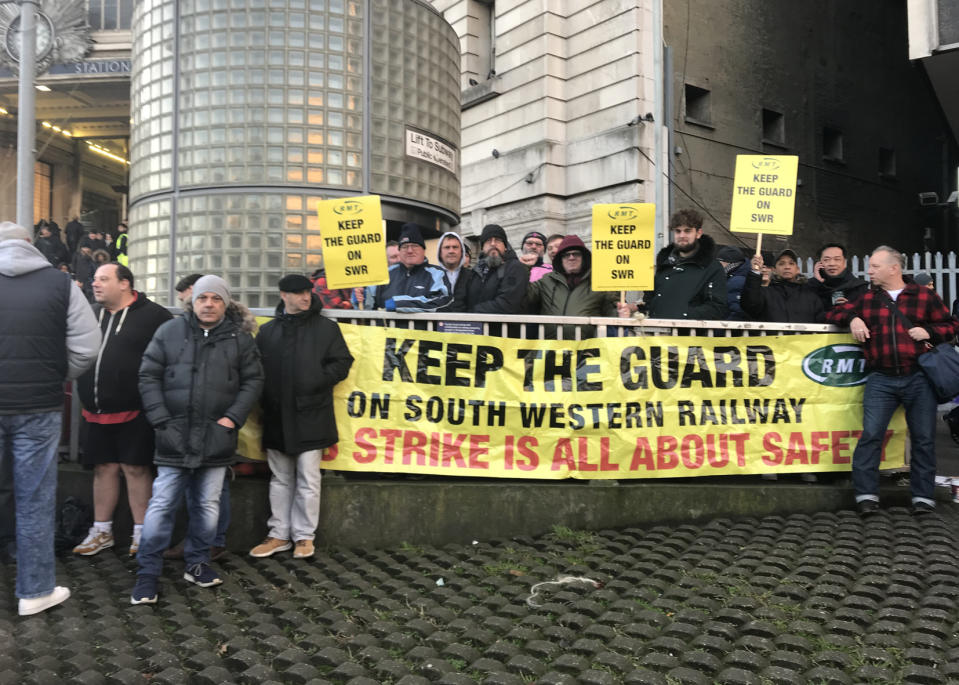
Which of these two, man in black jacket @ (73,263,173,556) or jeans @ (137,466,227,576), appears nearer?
jeans @ (137,466,227,576)

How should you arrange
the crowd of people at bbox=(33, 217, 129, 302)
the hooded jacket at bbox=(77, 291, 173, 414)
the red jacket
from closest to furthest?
the hooded jacket at bbox=(77, 291, 173, 414), the red jacket, the crowd of people at bbox=(33, 217, 129, 302)

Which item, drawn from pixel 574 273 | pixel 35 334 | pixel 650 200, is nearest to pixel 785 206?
pixel 574 273

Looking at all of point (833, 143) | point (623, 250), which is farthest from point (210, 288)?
point (833, 143)

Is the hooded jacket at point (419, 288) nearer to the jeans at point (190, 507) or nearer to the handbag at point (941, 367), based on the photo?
the jeans at point (190, 507)

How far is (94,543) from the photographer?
520 cm

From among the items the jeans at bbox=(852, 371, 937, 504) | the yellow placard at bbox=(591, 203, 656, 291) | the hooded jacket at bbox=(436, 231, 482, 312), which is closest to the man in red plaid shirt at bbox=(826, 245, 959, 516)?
the jeans at bbox=(852, 371, 937, 504)

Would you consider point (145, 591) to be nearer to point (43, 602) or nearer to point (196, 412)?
point (43, 602)

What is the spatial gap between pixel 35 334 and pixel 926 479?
5827mm

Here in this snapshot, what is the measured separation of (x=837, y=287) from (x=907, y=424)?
1.26 meters

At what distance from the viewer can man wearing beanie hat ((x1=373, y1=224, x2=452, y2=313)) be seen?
6137mm

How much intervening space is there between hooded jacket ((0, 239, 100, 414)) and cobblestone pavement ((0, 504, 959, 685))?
→ 1203 millimetres

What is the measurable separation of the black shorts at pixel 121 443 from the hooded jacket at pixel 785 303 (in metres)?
4.58

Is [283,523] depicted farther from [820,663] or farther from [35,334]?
[820,663]

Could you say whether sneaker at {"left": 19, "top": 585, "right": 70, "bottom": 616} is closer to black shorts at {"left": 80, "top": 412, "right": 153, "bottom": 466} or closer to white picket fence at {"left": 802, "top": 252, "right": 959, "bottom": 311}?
black shorts at {"left": 80, "top": 412, "right": 153, "bottom": 466}
